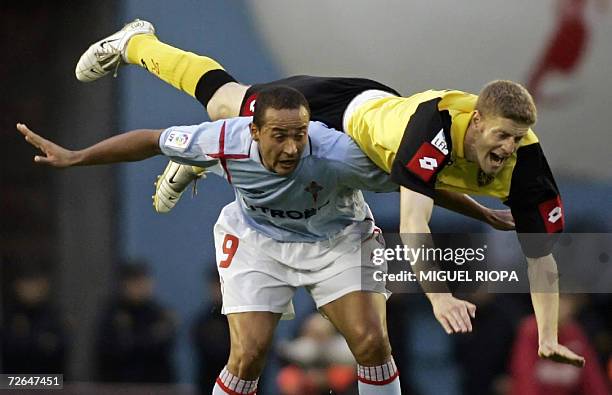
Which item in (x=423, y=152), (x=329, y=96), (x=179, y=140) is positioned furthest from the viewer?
(x=329, y=96)

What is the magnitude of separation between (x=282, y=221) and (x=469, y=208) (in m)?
0.70

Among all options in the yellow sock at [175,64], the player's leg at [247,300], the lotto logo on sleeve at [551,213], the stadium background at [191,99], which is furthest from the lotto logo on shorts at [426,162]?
the stadium background at [191,99]

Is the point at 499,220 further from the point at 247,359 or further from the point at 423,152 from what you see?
the point at 247,359

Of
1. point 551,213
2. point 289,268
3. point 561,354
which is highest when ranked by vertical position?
point 551,213

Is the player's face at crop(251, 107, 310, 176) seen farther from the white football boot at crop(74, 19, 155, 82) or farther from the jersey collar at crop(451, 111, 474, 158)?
the white football boot at crop(74, 19, 155, 82)

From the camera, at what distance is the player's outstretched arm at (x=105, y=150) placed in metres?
4.10

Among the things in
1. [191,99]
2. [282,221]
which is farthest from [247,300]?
[191,99]

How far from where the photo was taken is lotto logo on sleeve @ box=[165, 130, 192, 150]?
4098 millimetres

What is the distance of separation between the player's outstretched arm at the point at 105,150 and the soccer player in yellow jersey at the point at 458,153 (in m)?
0.43

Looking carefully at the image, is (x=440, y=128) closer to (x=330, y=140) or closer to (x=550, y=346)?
(x=330, y=140)

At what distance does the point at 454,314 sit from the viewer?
3451 mm

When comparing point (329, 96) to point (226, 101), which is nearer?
point (329, 96)

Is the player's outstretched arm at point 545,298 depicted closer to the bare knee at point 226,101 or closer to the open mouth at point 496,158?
the open mouth at point 496,158

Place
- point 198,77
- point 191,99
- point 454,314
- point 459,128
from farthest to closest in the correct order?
point 191,99 < point 198,77 < point 459,128 < point 454,314
